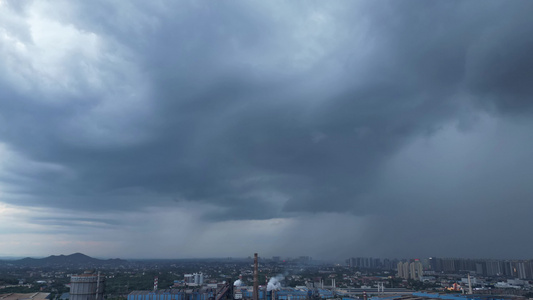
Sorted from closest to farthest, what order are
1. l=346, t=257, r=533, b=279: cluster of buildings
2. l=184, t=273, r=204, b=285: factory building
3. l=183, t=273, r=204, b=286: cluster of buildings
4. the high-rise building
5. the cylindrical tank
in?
the cylindrical tank < l=183, t=273, r=204, b=286: cluster of buildings < l=184, t=273, r=204, b=285: factory building < the high-rise building < l=346, t=257, r=533, b=279: cluster of buildings

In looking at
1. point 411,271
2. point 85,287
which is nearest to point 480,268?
point 411,271

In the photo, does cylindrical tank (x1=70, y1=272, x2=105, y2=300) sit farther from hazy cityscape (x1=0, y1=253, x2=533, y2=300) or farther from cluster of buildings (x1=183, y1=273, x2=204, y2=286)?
cluster of buildings (x1=183, y1=273, x2=204, y2=286)

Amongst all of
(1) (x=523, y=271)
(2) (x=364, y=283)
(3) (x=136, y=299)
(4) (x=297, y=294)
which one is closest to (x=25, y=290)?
(3) (x=136, y=299)

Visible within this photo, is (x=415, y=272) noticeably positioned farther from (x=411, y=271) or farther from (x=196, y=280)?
(x=196, y=280)

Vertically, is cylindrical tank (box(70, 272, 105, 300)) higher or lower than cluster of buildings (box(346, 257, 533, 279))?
higher

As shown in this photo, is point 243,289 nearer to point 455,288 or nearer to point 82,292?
point 82,292

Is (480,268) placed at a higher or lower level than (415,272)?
lower

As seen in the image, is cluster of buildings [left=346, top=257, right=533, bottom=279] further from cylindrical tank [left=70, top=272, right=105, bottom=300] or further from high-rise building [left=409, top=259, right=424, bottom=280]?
cylindrical tank [left=70, top=272, right=105, bottom=300]

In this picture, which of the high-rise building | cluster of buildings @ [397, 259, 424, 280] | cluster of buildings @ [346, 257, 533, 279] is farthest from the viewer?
cluster of buildings @ [346, 257, 533, 279]

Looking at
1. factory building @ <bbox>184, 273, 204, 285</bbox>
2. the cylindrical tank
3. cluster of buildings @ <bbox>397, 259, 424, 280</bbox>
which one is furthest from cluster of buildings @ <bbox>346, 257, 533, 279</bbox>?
the cylindrical tank

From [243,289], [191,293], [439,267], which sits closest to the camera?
[191,293]

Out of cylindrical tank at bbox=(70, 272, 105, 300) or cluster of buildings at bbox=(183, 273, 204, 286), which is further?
cluster of buildings at bbox=(183, 273, 204, 286)
